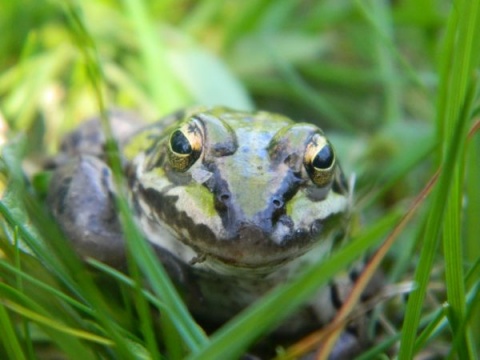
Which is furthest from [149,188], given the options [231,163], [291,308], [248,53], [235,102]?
[248,53]

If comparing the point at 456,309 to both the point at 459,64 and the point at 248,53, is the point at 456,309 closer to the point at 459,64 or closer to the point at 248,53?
the point at 459,64

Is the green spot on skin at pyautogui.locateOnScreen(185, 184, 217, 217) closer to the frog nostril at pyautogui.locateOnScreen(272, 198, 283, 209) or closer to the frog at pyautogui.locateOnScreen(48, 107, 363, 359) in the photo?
the frog at pyautogui.locateOnScreen(48, 107, 363, 359)

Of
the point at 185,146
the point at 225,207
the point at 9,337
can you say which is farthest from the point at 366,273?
the point at 9,337

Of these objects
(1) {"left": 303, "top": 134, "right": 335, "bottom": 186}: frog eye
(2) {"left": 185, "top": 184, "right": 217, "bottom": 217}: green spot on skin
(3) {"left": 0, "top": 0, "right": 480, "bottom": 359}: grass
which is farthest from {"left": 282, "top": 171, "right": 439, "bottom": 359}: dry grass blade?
(2) {"left": 185, "top": 184, "right": 217, "bottom": 217}: green spot on skin

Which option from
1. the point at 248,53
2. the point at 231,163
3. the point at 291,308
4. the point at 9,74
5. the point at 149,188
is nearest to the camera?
the point at 291,308

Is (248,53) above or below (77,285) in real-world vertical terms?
above

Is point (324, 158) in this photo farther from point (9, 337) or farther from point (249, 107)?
point (249, 107)

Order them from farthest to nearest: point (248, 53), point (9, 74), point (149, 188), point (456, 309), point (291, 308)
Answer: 1. point (248, 53)
2. point (9, 74)
3. point (149, 188)
4. point (456, 309)
5. point (291, 308)
